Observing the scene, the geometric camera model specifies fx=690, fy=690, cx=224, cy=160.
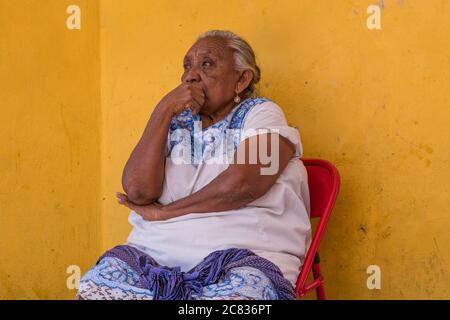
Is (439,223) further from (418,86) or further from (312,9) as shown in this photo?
(312,9)

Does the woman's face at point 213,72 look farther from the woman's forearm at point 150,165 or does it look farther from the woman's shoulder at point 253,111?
the woman's forearm at point 150,165

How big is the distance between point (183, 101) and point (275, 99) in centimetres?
70

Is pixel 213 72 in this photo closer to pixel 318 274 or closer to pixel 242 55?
pixel 242 55

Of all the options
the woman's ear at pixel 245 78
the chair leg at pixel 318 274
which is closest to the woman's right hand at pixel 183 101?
the woman's ear at pixel 245 78

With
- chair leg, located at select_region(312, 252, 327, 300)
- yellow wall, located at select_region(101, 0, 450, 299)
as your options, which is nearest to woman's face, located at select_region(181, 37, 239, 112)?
yellow wall, located at select_region(101, 0, 450, 299)

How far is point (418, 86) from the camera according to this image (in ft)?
9.50

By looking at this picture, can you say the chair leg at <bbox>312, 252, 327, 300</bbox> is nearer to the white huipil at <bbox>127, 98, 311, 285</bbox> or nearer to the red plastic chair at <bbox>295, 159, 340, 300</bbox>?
the red plastic chair at <bbox>295, 159, 340, 300</bbox>

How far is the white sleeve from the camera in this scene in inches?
103

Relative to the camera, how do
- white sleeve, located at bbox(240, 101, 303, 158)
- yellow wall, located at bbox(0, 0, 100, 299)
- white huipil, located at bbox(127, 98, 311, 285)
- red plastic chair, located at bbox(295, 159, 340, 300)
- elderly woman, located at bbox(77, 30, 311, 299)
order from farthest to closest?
yellow wall, located at bbox(0, 0, 100, 299)
red plastic chair, located at bbox(295, 159, 340, 300)
white sleeve, located at bbox(240, 101, 303, 158)
white huipil, located at bbox(127, 98, 311, 285)
elderly woman, located at bbox(77, 30, 311, 299)

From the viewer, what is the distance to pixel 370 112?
3.01 m

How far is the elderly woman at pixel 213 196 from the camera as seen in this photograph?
2363 millimetres

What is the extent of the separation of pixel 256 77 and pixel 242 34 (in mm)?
466

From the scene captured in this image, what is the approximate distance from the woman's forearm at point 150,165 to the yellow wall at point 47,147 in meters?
0.84
